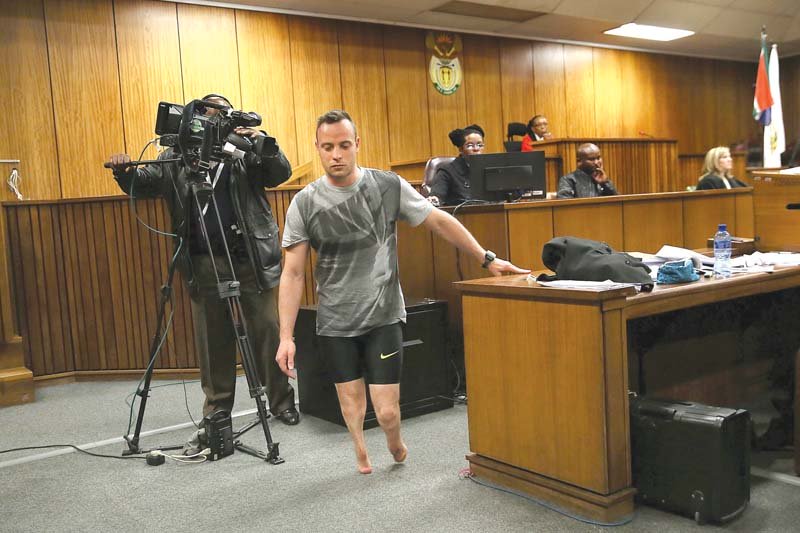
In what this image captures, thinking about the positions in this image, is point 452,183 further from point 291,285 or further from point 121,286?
point 291,285

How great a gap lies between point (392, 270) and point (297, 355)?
1424 millimetres

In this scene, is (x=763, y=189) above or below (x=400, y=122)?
below

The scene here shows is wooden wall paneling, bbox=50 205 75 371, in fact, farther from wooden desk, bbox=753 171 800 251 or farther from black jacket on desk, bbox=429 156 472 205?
wooden desk, bbox=753 171 800 251

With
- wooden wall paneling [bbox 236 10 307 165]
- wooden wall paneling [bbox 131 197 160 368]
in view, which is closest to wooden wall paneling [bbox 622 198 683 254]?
wooden wall paneling [bbox 131 197 160 368]

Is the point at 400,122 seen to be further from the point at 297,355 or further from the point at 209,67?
the point at 297,355

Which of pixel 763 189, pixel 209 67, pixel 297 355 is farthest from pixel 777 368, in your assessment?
pixel 209 67

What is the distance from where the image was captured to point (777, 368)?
11.6 ft

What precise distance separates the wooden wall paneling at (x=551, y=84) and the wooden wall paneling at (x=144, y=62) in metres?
4.47

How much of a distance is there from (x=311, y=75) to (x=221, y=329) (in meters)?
4.50

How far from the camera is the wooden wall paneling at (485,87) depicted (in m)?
8.94

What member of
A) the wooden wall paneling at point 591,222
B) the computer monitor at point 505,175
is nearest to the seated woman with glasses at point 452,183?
the computer monitor at point 505,175

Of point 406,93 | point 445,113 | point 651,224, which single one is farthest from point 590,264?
point 445,113

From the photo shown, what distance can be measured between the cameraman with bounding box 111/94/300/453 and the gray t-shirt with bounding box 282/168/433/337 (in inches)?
33.8

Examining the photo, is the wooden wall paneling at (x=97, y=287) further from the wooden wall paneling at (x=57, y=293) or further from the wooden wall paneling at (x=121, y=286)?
the wooden wall paneling at (x=57, y=293)
